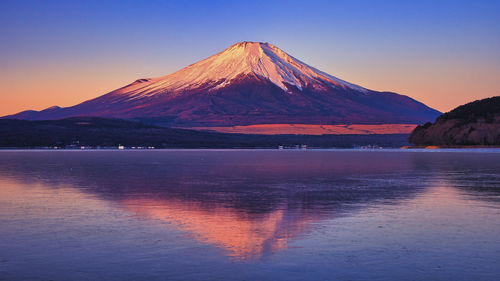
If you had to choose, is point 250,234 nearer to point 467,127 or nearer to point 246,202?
point 246,202

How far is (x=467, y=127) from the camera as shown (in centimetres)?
13900

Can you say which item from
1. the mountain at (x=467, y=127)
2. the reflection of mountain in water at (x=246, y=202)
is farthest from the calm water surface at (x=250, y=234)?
the mountain at (x=467, y=127)

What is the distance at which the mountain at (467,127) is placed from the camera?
13325cm

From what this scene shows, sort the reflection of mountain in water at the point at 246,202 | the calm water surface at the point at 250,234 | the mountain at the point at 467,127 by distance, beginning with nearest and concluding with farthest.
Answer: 1. the calm water surface at the point at 250,234
2. the reflection of mountain in water at the point at 246,202
3. the mountain at the point at 467,127

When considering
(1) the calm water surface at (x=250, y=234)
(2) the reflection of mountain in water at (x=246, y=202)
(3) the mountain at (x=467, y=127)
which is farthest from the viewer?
(3) the mountain at (x=467, y=127)

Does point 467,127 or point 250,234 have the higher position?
point 467,127

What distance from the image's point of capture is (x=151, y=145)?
190m

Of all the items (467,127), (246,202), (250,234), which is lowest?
(250,234)

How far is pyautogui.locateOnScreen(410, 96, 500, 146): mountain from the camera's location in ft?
437

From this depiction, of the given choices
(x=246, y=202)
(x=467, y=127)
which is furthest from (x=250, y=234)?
(x=467, y=127)

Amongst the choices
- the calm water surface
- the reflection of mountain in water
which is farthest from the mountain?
the calm water surface

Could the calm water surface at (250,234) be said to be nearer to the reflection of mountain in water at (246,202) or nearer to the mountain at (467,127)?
the reflection of mountain in water at (246,202)

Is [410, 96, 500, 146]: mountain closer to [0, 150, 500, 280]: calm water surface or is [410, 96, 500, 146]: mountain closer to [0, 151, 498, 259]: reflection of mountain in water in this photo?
[0, 151, 498, 259]: reflection of mountain in water

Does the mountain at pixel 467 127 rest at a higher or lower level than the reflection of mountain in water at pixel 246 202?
higher
